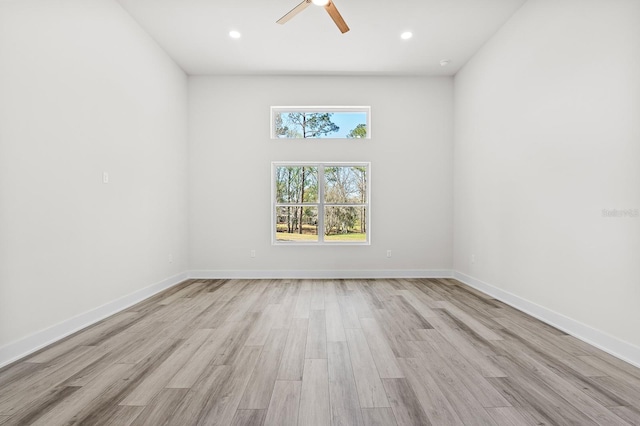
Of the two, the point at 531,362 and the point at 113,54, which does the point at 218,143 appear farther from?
the point at 531,362

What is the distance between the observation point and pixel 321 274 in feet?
16.3

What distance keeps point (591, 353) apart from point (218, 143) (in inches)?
200

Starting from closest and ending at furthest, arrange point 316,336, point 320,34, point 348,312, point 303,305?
point 316,336, point 348,312, point 303,305, point 320,34

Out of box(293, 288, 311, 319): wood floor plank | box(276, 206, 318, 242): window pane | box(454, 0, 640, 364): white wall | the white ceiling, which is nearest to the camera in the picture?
box(454, 0, 640, 364): white wall

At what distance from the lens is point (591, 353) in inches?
88.7

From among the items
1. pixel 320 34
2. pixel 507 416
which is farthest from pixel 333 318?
pixel 320 34

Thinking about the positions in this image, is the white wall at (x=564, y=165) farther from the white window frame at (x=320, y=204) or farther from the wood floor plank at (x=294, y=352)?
the wood floor plank at (x=294, y=352)

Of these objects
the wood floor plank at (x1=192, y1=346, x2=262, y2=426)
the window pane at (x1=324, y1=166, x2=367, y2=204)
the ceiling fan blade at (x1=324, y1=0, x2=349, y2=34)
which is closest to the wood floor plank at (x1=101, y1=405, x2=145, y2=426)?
the wood floor plank at (x1=192, y1=346, x2=262, y2=426)

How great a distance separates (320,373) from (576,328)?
2286 mm

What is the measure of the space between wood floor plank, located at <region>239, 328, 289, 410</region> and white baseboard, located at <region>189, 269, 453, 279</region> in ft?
7.84

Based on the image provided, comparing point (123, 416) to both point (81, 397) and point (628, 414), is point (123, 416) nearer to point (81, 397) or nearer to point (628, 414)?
point (81, 397)

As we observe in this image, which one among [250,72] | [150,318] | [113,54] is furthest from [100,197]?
[250,72]

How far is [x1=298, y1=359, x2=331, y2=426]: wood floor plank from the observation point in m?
1.48

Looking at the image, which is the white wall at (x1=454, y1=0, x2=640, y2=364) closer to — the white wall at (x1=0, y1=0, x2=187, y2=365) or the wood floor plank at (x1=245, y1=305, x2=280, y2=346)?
the wood floor plank at (x1=245, y1=305, x2=280, y2=346)
